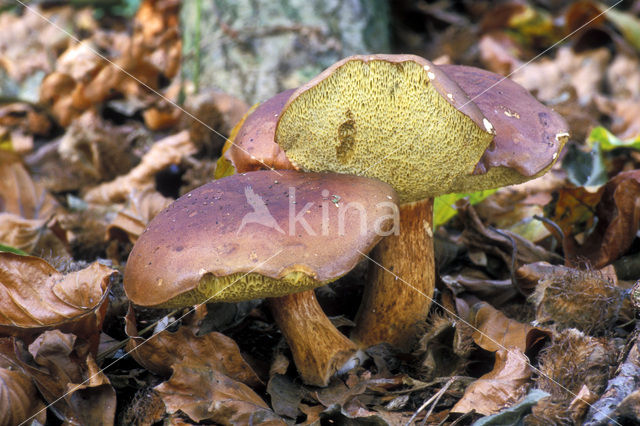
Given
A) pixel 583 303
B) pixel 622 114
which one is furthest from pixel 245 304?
pixel 622 114

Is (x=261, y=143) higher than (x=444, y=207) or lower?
higher

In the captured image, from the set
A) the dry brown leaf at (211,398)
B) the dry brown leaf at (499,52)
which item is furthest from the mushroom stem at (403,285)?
the dry brown leaf at (499,52)

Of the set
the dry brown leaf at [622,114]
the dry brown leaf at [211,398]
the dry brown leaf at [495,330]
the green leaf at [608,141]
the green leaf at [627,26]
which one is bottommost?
the dry brown leaf at [211,398]

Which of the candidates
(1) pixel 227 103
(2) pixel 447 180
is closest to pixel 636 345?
(2) pixel 447 180

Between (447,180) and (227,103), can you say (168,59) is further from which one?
(447,180)

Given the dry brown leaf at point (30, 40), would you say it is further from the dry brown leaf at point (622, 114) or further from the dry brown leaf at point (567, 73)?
the dry brown leaf at point (622, 114)

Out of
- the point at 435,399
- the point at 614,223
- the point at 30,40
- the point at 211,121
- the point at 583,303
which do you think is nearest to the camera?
the point at 435,399

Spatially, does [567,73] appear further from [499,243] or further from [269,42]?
[499,243]
